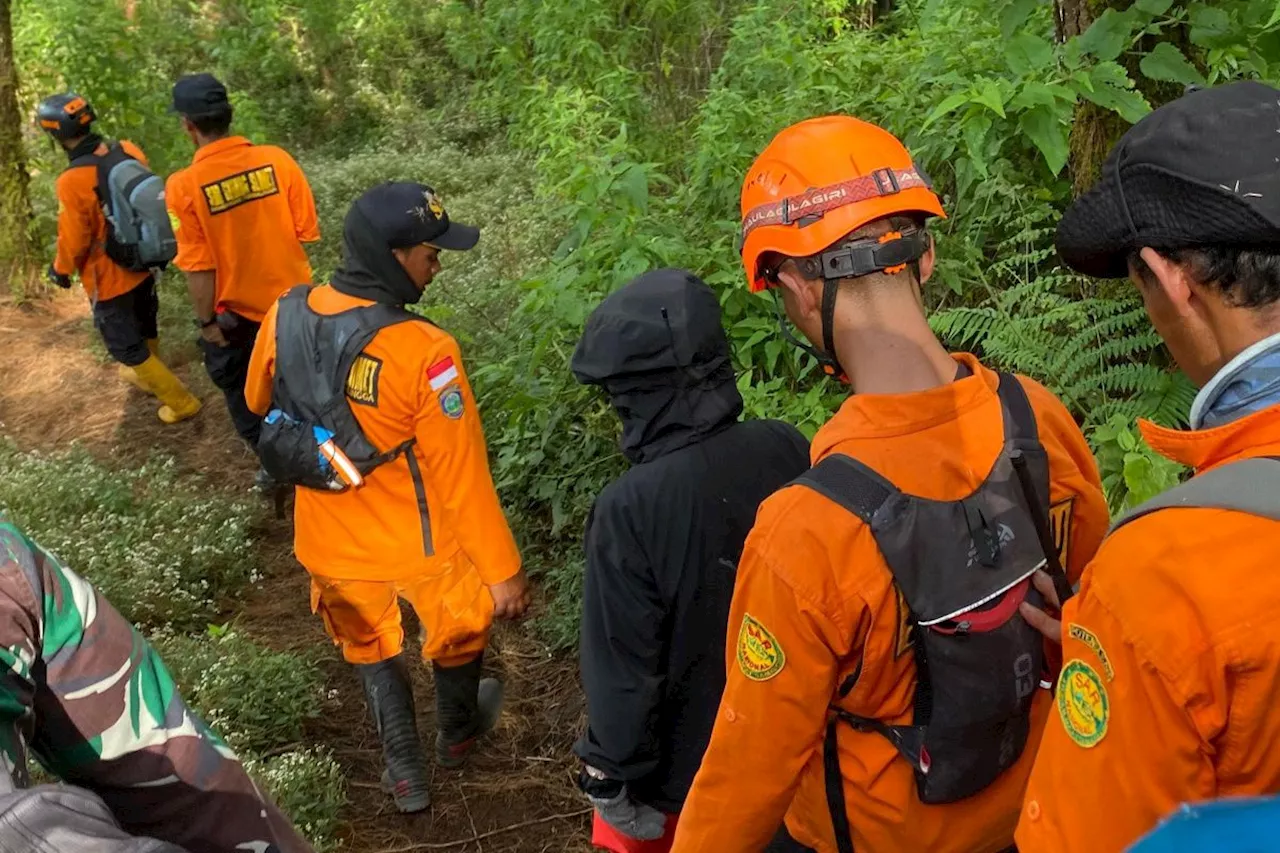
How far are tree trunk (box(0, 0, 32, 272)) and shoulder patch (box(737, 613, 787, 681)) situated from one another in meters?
10.1

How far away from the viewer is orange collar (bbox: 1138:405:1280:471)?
120 cm

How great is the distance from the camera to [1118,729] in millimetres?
1219

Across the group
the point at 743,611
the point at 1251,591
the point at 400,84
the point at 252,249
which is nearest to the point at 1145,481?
the point at 743,611

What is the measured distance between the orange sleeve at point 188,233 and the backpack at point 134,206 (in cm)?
57

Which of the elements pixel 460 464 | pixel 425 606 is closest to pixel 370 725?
pixel 425 606

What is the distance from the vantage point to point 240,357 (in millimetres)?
6348

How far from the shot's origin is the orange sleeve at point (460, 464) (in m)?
3.52

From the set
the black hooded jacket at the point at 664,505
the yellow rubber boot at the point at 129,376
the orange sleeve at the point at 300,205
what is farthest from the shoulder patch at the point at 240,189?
the black hooded jacket at the point at 664,505

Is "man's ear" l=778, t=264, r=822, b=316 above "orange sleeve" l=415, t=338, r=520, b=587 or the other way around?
above

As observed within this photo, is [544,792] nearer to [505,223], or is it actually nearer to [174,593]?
[174,593]

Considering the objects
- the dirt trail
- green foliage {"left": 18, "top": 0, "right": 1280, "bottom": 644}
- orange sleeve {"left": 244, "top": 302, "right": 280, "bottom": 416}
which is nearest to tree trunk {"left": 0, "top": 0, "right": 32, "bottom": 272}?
green foliage {"left": 18, "top": 0, "right": 1280, "bottom": 644}

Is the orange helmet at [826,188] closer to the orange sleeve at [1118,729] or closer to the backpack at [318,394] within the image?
the orange sleeve at [1118,729]

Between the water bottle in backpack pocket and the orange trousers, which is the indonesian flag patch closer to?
the water bottle in backpack pocket

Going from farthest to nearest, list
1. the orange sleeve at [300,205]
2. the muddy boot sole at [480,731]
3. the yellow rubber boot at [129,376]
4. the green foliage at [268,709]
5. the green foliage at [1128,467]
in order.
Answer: the yellow rubber boot at [129,376], the orange sleeve at [300,205], the muddy boot sole at [480,731], the green foliage at [268,709], the green foliage at [1128,467]
